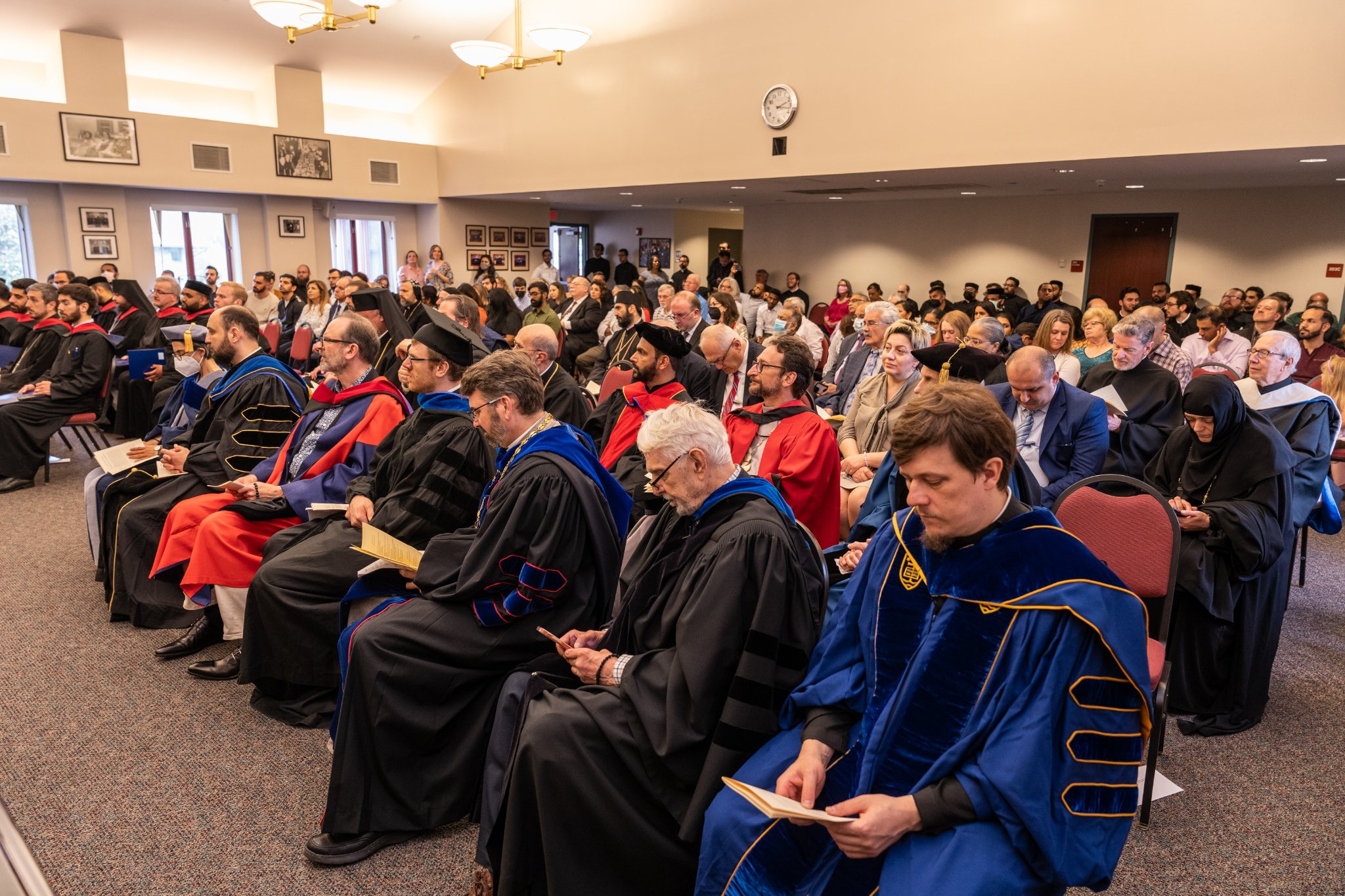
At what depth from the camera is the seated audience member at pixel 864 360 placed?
5992 mm

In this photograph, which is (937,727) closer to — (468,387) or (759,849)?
(759,849)

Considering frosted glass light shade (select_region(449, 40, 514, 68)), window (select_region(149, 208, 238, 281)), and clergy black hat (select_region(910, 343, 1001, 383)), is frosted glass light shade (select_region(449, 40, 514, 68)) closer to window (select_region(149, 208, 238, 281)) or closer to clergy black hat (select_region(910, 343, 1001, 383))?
window (select_region(149, 208, 238, 281))

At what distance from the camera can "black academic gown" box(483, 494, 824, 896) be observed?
94.4 inches

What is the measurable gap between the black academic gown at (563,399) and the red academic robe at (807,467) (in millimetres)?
1783

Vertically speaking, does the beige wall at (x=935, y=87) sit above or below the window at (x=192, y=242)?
above

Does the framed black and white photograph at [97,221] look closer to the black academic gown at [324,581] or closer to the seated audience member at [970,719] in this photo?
the black academic gown at [324,581]

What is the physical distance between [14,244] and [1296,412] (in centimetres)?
1711

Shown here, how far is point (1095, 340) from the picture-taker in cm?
664

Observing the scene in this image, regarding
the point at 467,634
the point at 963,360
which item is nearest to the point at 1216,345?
the point at 963,360

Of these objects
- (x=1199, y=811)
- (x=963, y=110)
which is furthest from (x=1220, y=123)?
(x=1199, y=811)

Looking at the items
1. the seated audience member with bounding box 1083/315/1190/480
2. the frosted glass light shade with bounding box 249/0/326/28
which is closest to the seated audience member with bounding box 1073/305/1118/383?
the seated audience member with bounding box 1083/315/1190/480

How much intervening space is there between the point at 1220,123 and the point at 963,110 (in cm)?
269

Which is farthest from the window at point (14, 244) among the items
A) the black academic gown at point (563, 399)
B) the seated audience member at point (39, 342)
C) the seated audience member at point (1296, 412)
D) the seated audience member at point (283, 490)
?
the seated audience member at point (1296, 412)

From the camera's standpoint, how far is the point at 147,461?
206 inches
